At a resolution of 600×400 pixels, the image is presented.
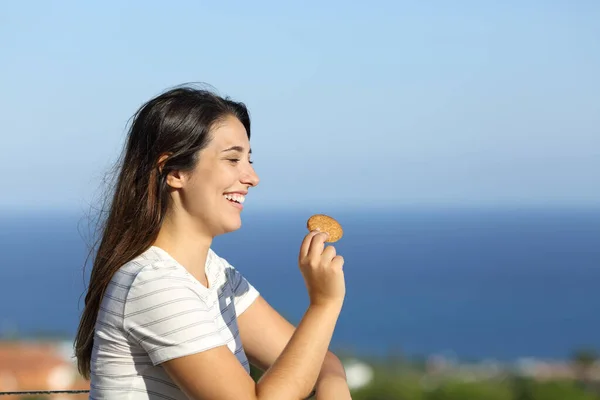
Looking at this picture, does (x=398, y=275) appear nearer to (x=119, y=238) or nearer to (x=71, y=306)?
(x=71, y=306)

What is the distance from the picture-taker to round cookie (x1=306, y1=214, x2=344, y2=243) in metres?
1.88

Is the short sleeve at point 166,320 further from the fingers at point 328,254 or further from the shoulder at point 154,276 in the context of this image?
the fingers at point 328,254

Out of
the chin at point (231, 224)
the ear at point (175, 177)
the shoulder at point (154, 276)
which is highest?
the ear at point (175, 177)

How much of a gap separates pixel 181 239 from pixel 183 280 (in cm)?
13

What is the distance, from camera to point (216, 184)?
1.68 m

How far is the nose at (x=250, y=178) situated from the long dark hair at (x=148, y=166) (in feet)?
0.32

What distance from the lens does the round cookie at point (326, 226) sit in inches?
74.0

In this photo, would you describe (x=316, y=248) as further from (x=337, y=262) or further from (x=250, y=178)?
(x=250, y=178)

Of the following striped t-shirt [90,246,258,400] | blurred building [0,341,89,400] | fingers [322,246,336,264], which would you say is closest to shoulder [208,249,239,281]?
striped t-shirt [90,246,258,400]

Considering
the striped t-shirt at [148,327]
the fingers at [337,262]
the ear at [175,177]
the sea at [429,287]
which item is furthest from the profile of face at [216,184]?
the sea at [429,287]

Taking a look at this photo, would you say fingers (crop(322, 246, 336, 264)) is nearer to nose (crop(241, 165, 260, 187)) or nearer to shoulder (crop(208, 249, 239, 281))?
nose (crop(241, 165, 260, 187))

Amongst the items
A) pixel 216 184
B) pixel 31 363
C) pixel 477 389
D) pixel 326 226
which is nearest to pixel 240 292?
pixel 326 226

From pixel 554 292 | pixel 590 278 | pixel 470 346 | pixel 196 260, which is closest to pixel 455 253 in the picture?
pixel 590 278

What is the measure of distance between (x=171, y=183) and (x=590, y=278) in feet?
297
